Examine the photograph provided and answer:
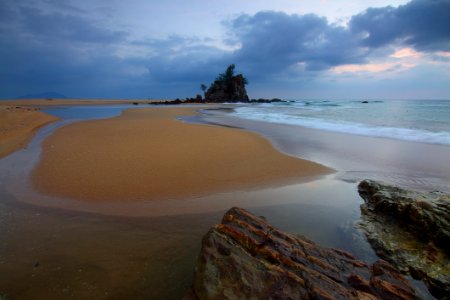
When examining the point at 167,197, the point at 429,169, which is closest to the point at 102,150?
the point at 167,197

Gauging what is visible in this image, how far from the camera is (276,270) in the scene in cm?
209

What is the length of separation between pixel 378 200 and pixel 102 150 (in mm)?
7495

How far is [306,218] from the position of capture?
392 centimetres

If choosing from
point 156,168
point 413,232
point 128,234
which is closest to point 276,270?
point 128,234

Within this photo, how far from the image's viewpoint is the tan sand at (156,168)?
493cm

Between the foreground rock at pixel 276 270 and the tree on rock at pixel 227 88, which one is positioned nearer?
the foreground rock at pixel 276 270

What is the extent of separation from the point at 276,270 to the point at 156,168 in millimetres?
4686

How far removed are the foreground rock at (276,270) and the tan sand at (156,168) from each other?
2499 millimetres

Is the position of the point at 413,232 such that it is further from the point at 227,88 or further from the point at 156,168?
the point at 227,88

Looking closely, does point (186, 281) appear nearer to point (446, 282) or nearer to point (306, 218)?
point (306, 218)

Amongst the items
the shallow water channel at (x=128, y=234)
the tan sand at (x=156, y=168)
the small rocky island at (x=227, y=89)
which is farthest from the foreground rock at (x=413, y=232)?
the small rocky island at (x=227, y=89)

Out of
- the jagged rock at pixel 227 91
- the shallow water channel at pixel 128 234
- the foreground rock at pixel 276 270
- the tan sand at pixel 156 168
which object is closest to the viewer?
the foreground rock at pixel 276 270

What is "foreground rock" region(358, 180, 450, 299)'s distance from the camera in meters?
2.79

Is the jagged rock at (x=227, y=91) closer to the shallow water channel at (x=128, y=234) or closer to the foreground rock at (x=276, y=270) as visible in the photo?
the shallow water channel at (x=128, y=234)
